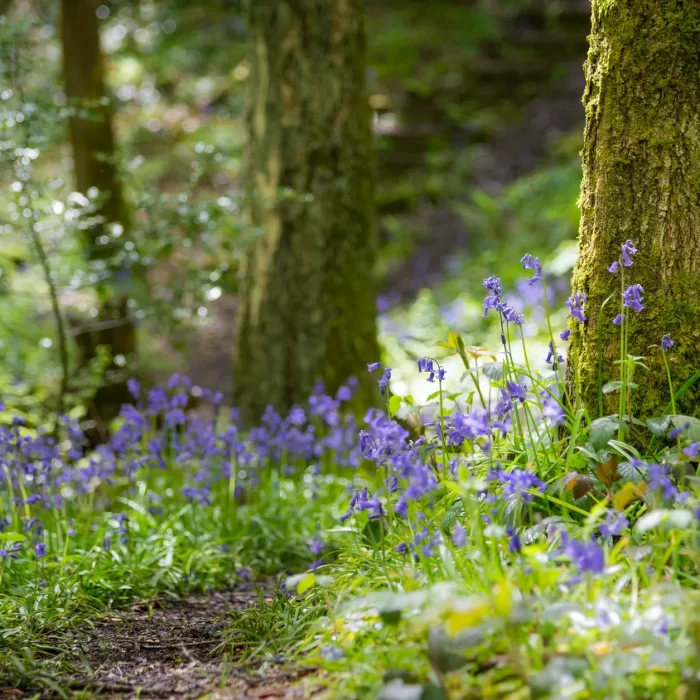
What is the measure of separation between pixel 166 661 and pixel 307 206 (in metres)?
2.83

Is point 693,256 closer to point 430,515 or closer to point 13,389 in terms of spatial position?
point 430,515

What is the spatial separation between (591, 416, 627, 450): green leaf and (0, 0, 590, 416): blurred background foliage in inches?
106

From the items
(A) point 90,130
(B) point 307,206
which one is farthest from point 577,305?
(A) point 90,130

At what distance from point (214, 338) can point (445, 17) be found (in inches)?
252

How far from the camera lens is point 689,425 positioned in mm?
2164

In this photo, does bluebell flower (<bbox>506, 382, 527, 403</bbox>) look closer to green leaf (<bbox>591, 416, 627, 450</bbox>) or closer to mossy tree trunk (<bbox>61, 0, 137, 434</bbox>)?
green leaf (<bbox>591, 416, 627, 450</bbox>)

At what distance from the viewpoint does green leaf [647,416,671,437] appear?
88.6 inches

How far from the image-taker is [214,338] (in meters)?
8.40

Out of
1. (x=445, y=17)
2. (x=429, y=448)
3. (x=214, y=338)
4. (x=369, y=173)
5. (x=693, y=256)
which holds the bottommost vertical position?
(x=214, y=338)

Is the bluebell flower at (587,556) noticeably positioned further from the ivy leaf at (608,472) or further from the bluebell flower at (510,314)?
the bluebell flower at (510,314)

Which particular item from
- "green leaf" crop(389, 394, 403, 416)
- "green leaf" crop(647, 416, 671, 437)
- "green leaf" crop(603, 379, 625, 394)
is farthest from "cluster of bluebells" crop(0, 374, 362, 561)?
"green leaf" crop(647, 416, 671, 437)

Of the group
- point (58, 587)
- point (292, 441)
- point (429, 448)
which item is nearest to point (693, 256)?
point (429, 448)

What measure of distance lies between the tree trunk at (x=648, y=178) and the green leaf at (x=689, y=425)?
0.28 metres

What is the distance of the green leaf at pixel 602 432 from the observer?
7.29 feet
